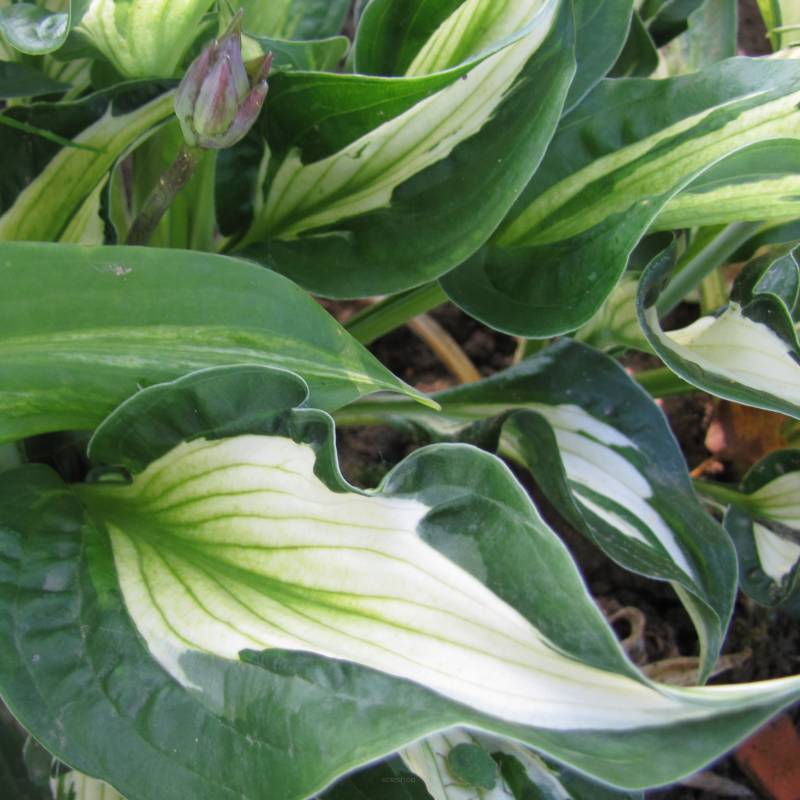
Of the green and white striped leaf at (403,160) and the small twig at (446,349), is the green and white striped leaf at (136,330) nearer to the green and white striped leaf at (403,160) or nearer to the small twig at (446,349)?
the green and white striped leaf at (403,160)

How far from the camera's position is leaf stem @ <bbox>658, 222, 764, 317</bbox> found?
73 cm

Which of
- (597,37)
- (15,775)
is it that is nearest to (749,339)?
(597,37)

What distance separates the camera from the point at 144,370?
48 centimetres

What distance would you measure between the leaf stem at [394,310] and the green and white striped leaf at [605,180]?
106 mm

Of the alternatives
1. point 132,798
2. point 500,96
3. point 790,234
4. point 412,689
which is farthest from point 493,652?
point 790,234

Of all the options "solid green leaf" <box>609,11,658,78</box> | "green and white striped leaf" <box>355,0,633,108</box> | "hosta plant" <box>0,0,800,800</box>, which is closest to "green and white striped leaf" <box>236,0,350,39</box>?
"hosta plant" <box>0,0,800,800</box>

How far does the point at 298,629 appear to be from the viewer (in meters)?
0.45

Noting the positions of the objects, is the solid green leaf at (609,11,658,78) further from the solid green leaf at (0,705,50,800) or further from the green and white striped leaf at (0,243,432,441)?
the solid green leaf at (0,705,50,800)

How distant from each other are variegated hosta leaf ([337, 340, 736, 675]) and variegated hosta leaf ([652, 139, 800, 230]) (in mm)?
144

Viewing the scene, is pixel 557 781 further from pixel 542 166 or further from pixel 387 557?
pixel 542 166

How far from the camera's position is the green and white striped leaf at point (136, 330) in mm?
463

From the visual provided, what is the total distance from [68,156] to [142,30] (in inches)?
4.9

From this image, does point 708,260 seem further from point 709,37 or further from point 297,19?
point 297,19

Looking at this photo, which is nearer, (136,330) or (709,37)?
(136,330)
